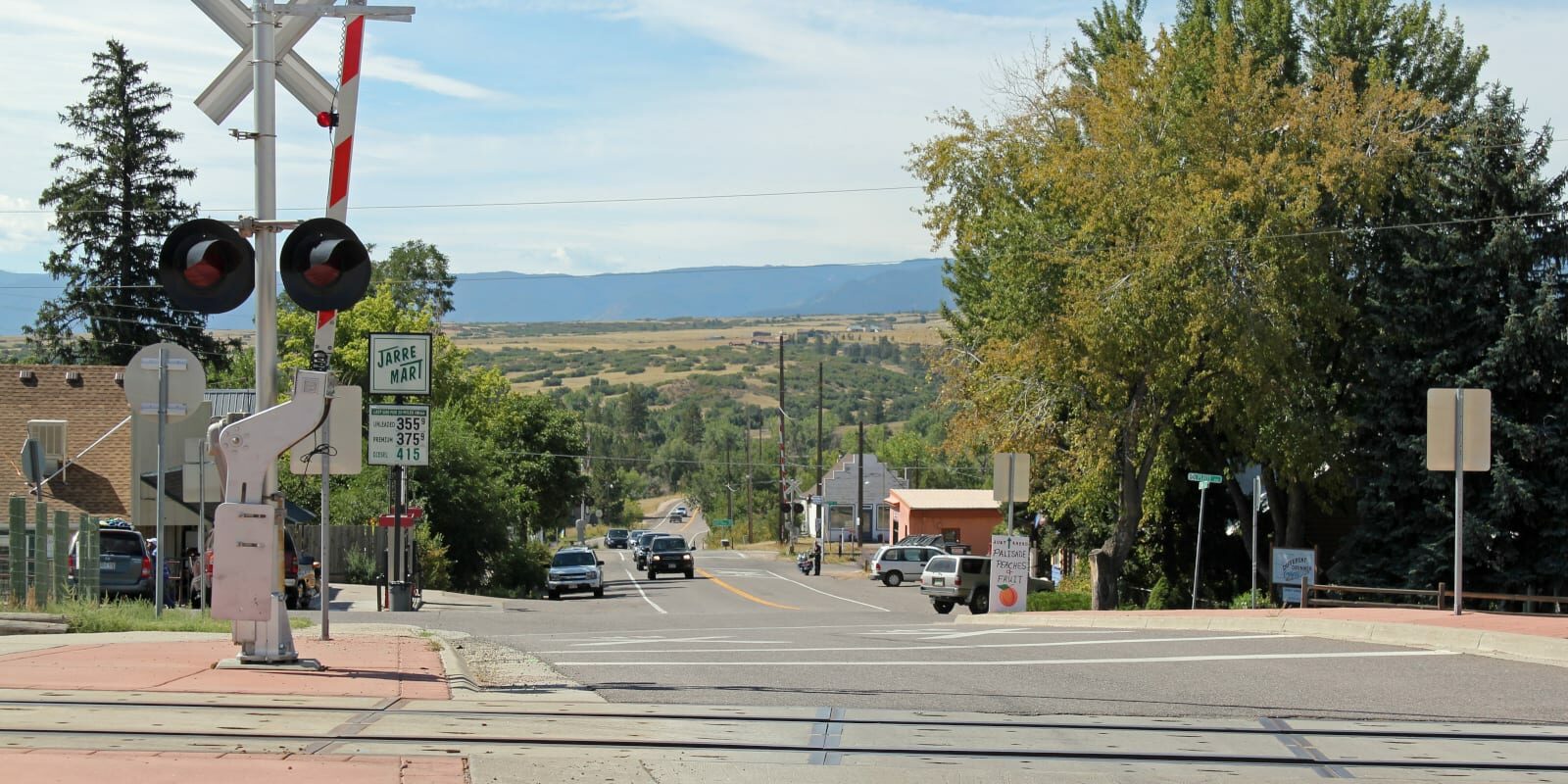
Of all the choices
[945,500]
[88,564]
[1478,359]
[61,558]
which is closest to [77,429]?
[88,564]

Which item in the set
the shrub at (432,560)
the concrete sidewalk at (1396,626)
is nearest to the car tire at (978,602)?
the concrete sidewalk at (1396,626)

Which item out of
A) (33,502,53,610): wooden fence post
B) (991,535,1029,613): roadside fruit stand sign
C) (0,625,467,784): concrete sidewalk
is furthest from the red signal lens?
(991,535,1029,613): roadside fruit stand sign

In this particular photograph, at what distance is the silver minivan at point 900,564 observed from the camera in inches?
2202

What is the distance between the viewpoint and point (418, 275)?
8469 centimetres

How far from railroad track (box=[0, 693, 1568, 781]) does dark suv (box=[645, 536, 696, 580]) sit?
46304 mm

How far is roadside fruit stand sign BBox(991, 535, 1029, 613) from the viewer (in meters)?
27.0

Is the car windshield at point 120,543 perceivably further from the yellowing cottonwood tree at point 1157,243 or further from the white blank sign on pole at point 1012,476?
the yellowing cottonwood tree at point 1157,243

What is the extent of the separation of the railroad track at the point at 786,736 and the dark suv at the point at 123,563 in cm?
1763

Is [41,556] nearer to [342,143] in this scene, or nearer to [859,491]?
[342,143]

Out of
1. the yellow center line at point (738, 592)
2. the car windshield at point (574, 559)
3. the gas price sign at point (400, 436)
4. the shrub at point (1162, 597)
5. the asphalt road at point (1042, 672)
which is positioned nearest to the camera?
the asphalt road at point (1042, 672)

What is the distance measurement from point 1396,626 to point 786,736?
10.4 meters

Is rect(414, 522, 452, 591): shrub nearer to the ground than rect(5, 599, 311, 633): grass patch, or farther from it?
nearer to the ground

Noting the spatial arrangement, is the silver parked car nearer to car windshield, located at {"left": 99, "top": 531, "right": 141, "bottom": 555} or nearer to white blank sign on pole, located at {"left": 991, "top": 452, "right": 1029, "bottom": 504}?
white blank sign on pole, located at {"left": 991, "top": 452, "right": 1029, "bottom": 504}

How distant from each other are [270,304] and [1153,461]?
1047 inches
